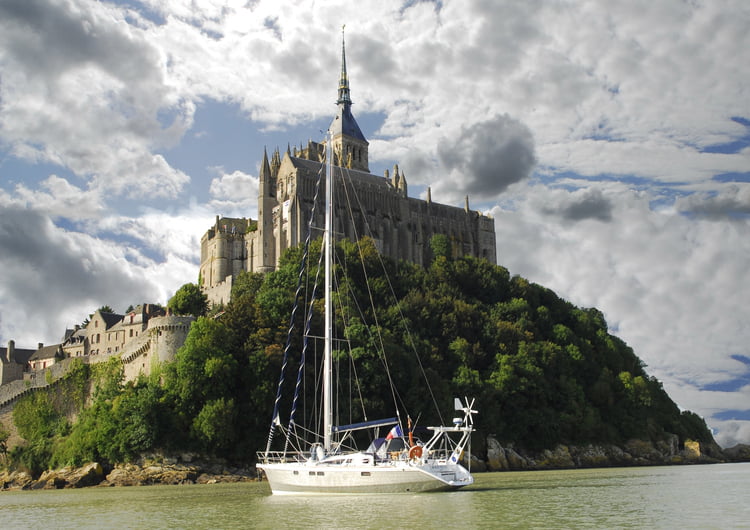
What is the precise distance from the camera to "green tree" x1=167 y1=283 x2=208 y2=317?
7712 cm

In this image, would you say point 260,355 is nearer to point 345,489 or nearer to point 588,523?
point 345,489

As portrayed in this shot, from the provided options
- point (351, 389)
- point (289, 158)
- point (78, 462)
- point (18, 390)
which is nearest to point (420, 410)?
point (351, 389)

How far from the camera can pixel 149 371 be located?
62406 mm

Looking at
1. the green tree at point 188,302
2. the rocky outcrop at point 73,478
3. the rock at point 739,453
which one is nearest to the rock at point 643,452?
the rock at point 739,453

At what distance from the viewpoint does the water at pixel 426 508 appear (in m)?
27.3

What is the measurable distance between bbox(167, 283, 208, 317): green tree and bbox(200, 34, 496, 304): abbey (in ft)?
22.0

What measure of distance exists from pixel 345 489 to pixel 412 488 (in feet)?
9.42

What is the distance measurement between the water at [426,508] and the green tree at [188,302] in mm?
33229

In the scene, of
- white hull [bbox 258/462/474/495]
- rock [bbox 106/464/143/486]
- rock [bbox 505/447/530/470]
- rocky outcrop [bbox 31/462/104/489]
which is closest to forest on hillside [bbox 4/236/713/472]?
rock [bbox 106/464/143/486]

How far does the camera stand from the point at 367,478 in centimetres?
3500

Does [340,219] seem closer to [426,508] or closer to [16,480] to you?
[16,480]

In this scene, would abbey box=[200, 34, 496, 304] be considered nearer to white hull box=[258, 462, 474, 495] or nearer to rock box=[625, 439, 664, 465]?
rock box=[625, 439, 664, 465]

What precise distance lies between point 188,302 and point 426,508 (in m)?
51.4

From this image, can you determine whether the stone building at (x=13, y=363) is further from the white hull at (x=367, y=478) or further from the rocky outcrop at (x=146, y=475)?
the white hull at (x=367, y=478)
